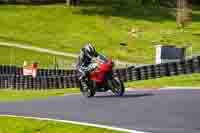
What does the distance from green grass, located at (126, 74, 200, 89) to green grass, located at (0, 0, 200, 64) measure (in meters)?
24.9

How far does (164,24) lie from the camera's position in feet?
223

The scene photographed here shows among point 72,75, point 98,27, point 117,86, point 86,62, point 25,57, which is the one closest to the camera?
point 117,86

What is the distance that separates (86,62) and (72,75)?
1061cm

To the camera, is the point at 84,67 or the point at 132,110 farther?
the point at 84,67

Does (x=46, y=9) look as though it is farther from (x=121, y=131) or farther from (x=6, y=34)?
(x=121, y=131)

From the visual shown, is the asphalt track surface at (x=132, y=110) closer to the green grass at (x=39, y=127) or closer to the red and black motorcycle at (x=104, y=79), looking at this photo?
the red and black motorcycle at (x=104, y=79)

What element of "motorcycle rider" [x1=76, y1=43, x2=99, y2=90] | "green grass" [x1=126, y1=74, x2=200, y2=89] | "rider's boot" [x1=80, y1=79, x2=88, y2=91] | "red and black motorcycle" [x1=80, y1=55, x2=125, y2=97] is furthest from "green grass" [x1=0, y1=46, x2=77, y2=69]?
"red and black motorcycle" [x1=80, y1=55, x2=125, y2=97]

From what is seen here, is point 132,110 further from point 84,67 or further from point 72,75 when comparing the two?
point 72,75

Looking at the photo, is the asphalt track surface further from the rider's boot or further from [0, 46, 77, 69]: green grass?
[0, 46, 77, 69]: green grass

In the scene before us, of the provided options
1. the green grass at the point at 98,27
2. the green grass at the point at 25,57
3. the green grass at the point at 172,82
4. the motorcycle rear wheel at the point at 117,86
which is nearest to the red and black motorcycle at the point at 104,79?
the motorcycle rear wheel at the point at 117,86

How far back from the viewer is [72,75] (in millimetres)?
31109

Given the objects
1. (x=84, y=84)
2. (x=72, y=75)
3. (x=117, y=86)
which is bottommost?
(x=72, y=75)

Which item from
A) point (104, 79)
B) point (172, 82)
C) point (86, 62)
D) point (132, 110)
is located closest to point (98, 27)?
point (172, 82)

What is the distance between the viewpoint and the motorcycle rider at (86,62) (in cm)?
2012
